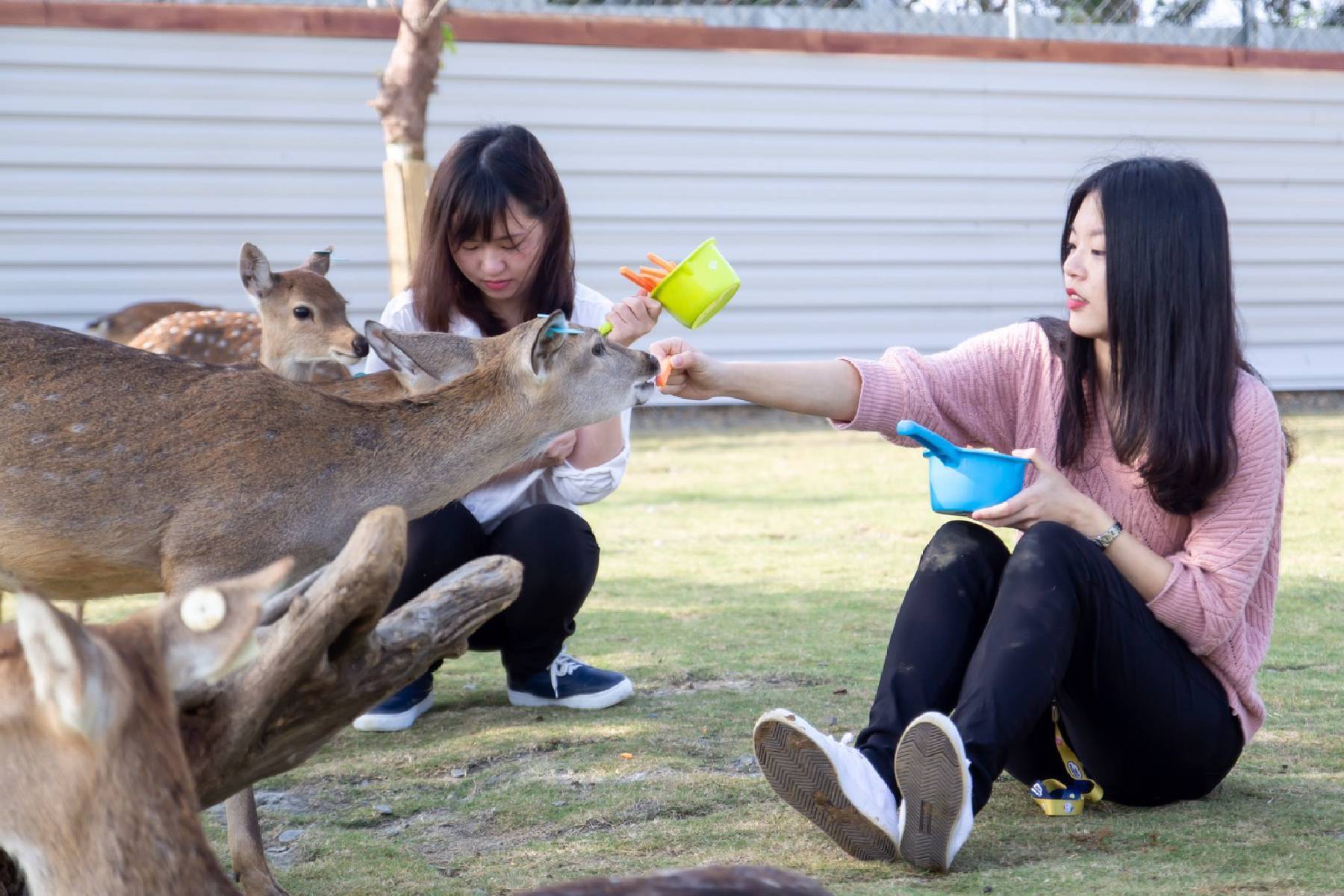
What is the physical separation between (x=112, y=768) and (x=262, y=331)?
4831 mm

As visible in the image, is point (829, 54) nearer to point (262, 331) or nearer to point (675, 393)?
point (262, 331)

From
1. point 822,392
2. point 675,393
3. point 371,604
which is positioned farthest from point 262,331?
point 371,604

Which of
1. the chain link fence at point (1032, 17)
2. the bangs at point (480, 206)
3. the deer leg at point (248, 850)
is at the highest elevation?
the chain link fence at point (1032, 17)

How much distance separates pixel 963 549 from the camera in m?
3.30

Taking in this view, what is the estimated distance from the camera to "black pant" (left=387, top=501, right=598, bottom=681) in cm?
436

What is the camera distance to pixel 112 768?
1.61 m

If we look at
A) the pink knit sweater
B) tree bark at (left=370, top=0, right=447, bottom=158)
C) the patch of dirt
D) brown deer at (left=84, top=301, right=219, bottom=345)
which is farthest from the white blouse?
brown deer at (left=84, top=301, right=219, bottom=345)

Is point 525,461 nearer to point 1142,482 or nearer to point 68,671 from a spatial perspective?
point 1142,482

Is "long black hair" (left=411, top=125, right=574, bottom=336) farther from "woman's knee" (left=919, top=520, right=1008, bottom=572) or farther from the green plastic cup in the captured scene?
"woman's knee" (left=919, top=520, right=1008, bottom=572)

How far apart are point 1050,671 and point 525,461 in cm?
185

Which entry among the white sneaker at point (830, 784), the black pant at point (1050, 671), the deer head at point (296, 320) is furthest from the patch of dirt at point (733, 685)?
the deer head at point (296, 320)

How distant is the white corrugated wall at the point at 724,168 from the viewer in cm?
1086

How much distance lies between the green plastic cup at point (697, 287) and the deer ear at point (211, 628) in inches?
96.1

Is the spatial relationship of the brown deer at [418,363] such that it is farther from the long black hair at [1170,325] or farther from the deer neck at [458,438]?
the long black hair at [1170,325]
